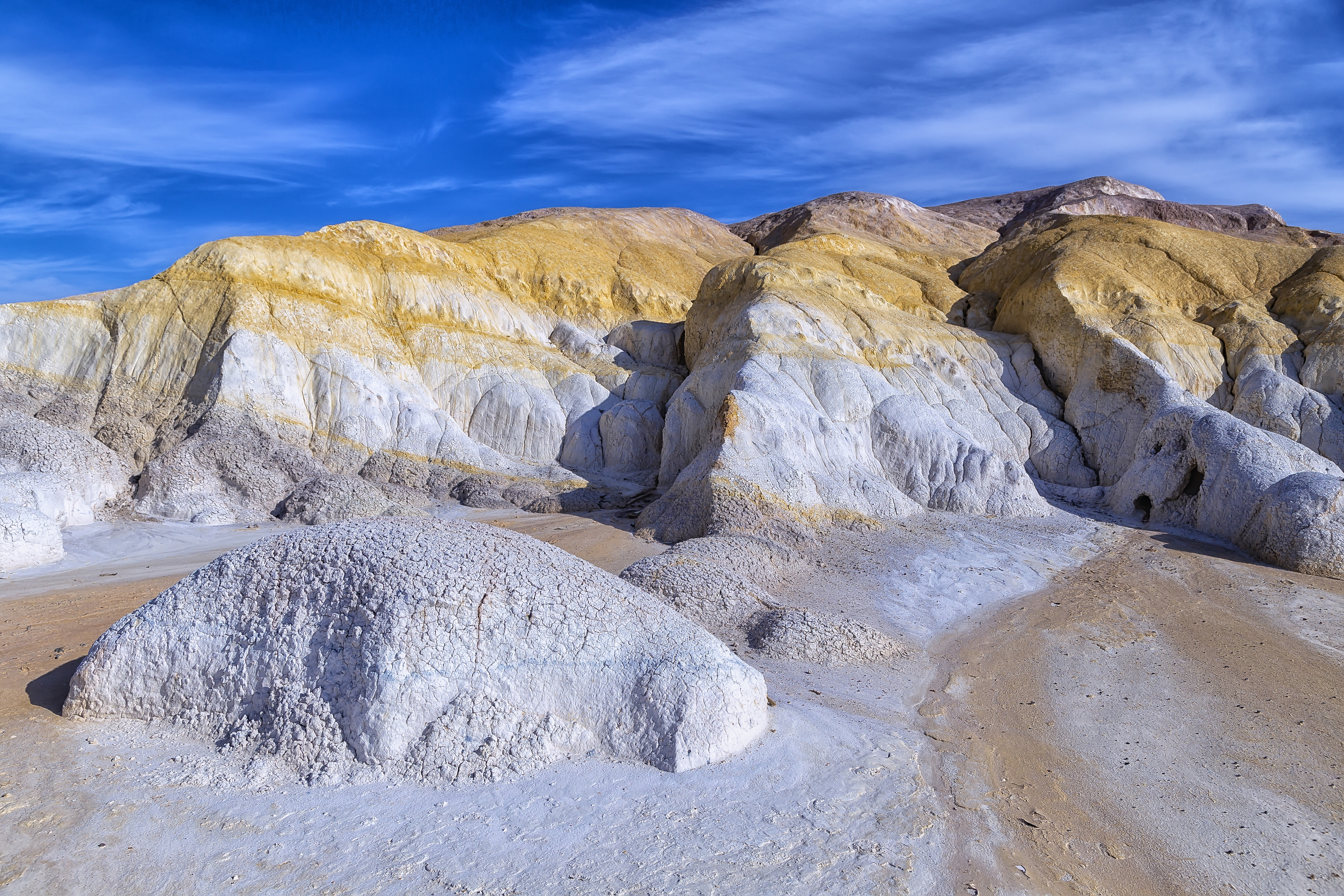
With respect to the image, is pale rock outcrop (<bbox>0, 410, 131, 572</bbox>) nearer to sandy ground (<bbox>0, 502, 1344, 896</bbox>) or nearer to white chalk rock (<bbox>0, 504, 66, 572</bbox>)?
white chalk rock (<bbox>0, 504, 66, 572</bbox>)

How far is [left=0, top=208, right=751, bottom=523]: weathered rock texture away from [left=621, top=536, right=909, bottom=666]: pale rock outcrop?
21.2ft

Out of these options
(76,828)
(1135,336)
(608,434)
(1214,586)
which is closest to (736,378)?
(608,434)

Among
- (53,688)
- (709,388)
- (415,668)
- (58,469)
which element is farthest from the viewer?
(709,388)

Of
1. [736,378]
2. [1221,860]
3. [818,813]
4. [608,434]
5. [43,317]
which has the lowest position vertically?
[1221,860]

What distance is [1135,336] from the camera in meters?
17.8

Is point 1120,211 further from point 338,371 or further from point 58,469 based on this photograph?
point 58,469

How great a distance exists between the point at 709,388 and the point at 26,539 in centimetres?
1094

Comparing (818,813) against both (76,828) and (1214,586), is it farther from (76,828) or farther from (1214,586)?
(1214,586)

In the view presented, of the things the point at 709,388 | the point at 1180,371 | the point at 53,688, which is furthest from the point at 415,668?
the point at 1180,371

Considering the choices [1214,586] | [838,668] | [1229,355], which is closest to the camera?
[838,668]

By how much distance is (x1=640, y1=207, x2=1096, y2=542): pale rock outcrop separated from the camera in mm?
12383

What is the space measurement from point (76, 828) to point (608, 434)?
1364 centimetres

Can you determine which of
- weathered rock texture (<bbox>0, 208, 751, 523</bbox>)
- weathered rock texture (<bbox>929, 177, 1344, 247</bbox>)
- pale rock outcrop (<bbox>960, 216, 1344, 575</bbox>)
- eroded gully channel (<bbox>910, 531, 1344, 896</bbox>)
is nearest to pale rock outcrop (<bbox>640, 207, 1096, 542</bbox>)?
pale rock outcrop (<bbox>960, 216, 1344, 575</bbox>)

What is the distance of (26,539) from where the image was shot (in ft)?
32.5
